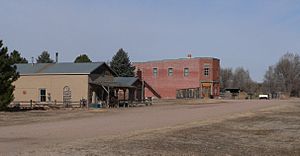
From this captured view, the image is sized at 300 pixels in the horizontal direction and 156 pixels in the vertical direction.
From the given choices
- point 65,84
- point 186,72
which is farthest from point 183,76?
point 65,84

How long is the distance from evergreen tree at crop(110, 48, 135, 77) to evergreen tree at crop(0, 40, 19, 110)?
53.6 m

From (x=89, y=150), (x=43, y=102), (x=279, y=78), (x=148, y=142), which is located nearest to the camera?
(x=89, y=150)

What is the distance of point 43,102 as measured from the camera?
185 ft

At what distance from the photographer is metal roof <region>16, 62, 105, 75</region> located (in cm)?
5698

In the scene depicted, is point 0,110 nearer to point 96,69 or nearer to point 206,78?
point 96,69

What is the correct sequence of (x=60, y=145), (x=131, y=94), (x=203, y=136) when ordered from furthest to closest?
1. (x=131, y=94)
2. (x=203, y=136)
3. (x=60, y=145)

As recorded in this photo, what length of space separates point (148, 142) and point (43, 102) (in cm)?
4152

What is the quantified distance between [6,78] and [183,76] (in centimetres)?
6143

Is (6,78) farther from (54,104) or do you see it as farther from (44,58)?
(44,58)

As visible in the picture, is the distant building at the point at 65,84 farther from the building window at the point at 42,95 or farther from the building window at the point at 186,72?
the building window at the point at 186,72

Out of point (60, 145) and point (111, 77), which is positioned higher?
point (111, 77)

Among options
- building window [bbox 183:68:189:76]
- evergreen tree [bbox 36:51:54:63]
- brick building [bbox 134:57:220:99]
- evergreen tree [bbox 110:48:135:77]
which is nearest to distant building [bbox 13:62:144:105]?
evergreen tree [bbox 110:48:135:77]

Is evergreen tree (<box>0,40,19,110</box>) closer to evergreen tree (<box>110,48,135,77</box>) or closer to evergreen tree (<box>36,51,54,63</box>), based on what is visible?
evergreen tree (<box>110,48,135,77</box>)

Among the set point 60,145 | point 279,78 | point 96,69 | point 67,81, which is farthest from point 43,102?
→ point 279,78
